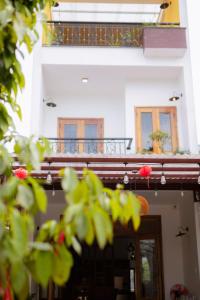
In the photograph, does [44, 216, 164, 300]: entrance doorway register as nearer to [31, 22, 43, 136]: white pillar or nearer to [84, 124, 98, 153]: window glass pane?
[84, 124, 98, 153]: window glass pane

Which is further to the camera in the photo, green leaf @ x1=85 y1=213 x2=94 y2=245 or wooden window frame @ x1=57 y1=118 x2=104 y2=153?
wooden window frame @ x1=57 y1=118 x2=104 y2=153

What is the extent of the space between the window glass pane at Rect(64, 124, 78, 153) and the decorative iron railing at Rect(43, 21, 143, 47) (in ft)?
6.35

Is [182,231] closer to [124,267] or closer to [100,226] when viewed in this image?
[124,267]

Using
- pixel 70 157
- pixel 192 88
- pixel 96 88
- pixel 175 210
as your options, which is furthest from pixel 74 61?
pixel 175 210

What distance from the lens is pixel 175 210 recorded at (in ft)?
34.3

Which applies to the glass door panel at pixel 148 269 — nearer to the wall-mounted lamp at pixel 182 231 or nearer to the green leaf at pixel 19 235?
the wall-mounted lamp at pixel 182 231

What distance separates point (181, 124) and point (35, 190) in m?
8.57

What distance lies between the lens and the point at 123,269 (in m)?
11.9

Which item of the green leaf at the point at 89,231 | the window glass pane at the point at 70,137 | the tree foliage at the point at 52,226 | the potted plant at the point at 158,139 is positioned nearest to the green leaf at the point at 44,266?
the tree foliage at the point at 52,226

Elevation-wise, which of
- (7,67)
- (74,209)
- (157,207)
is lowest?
(74,209)

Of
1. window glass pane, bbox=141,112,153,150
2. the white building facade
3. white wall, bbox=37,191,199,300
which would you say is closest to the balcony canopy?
the white building facade

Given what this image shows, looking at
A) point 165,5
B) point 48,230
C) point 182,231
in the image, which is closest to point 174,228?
point 182,231

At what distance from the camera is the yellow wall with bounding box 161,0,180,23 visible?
10.0 meters

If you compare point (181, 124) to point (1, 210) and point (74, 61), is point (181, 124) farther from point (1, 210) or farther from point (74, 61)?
point (1, 210)
